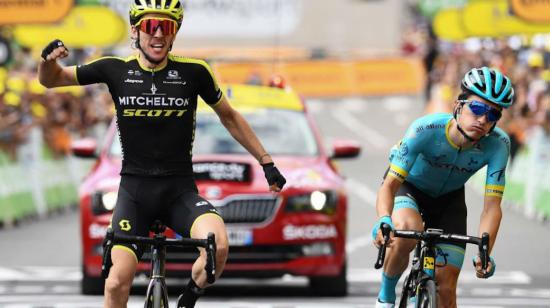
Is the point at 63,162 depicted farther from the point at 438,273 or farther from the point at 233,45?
the point at 233,45

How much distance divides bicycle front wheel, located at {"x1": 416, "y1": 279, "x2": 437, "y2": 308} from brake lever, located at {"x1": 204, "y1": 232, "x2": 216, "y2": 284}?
44.3 inches

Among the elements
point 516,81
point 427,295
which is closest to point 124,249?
point 427,295

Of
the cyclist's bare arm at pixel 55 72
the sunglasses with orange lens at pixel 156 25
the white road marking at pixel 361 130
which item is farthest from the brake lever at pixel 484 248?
the white road marking at pixel 361 130

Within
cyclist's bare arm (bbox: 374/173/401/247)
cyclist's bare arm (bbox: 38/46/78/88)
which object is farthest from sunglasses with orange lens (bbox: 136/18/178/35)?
cyclist's bare arm (bbox: 374/173/401/247)

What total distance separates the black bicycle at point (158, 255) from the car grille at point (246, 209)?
14.6 feet

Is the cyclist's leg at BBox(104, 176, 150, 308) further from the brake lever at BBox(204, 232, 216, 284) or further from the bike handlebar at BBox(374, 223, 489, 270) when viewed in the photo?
the bike handlebar at BBox(374, 223, 489, 270)

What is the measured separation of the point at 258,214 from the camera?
13023 millimetres

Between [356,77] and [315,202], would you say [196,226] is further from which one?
[356,77]

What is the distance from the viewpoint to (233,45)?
2736 inches

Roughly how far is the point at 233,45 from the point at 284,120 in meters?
55.4

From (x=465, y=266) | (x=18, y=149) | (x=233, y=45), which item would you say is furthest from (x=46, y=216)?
(x=233, y=45)

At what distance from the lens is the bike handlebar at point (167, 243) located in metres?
8.23

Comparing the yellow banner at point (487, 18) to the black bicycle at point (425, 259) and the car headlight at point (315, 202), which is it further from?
the black bicycle at point (425, 259)

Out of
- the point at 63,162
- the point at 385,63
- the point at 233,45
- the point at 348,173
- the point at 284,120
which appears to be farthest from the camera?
the point at 233,45
